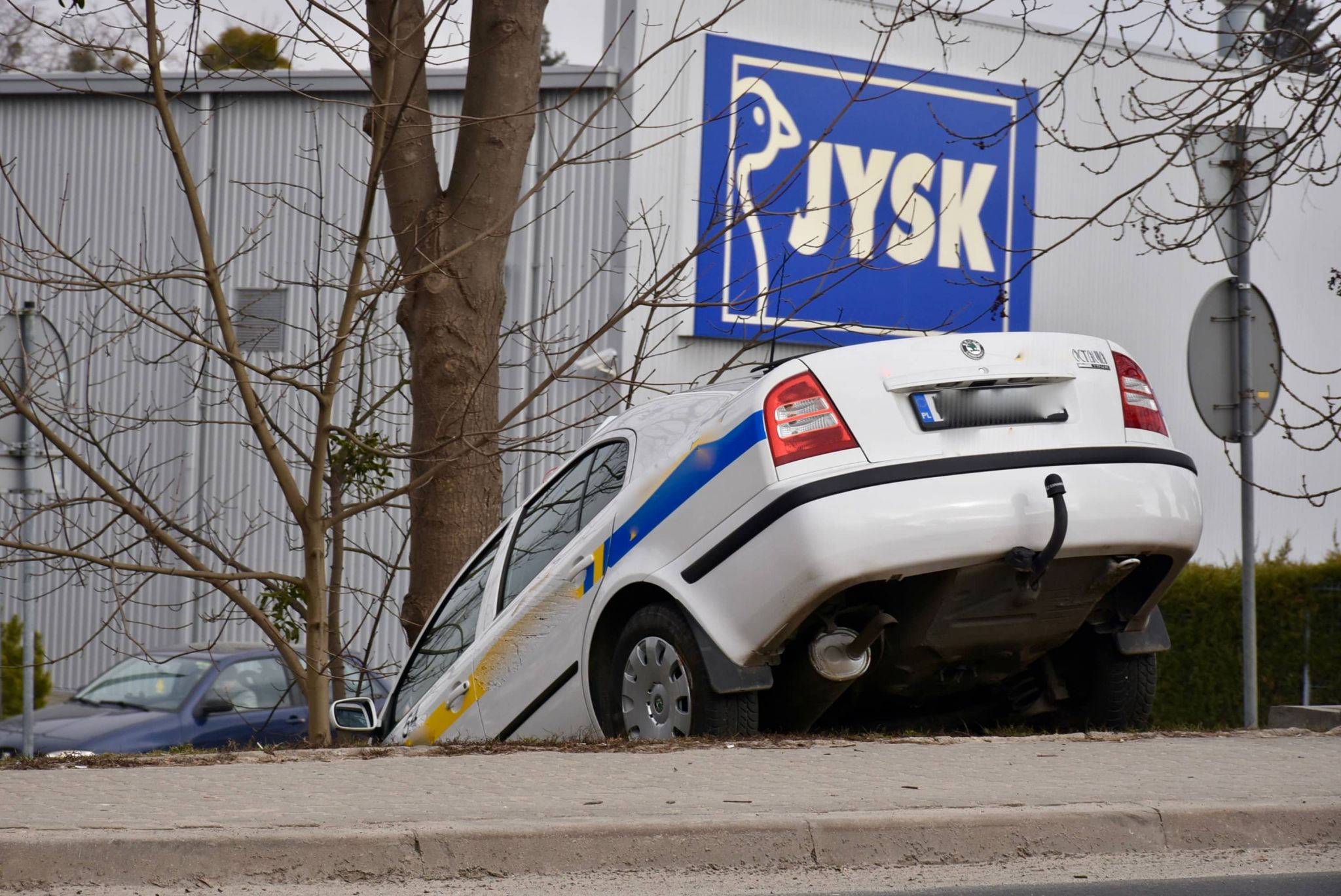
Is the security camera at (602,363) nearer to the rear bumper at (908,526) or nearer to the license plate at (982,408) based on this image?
the rear bumper at (908,526)

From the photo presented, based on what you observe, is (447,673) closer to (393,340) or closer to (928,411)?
(393,340)

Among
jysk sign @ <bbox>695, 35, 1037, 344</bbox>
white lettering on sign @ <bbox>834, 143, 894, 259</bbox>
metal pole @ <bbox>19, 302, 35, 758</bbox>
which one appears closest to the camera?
metal pole @ <bbox>19, 302, 35, 758</bbox>

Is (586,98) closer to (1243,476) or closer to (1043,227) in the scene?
(1043,227)

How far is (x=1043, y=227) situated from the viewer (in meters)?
20.1

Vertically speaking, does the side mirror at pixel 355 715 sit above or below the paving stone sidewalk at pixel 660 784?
below

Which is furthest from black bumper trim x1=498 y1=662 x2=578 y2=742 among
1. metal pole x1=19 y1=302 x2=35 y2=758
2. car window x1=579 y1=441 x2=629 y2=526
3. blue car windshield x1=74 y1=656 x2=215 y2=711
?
blue car windshield x1=74 y1=656 x2=215 y2=711

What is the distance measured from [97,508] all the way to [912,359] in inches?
705

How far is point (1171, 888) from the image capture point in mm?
4105

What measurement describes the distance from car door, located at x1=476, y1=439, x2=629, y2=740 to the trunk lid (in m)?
1.30

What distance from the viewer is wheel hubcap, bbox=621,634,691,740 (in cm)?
589

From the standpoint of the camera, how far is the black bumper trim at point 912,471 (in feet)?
17.6

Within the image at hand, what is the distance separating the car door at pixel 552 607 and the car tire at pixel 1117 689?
205cm

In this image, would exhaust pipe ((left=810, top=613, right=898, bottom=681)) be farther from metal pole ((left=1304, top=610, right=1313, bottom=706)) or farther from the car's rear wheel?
metal pole ((left=1304, top=610, right=1313, bottom=706))

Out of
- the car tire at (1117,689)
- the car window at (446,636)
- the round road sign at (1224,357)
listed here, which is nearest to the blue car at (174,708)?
the car window at (446,636)
